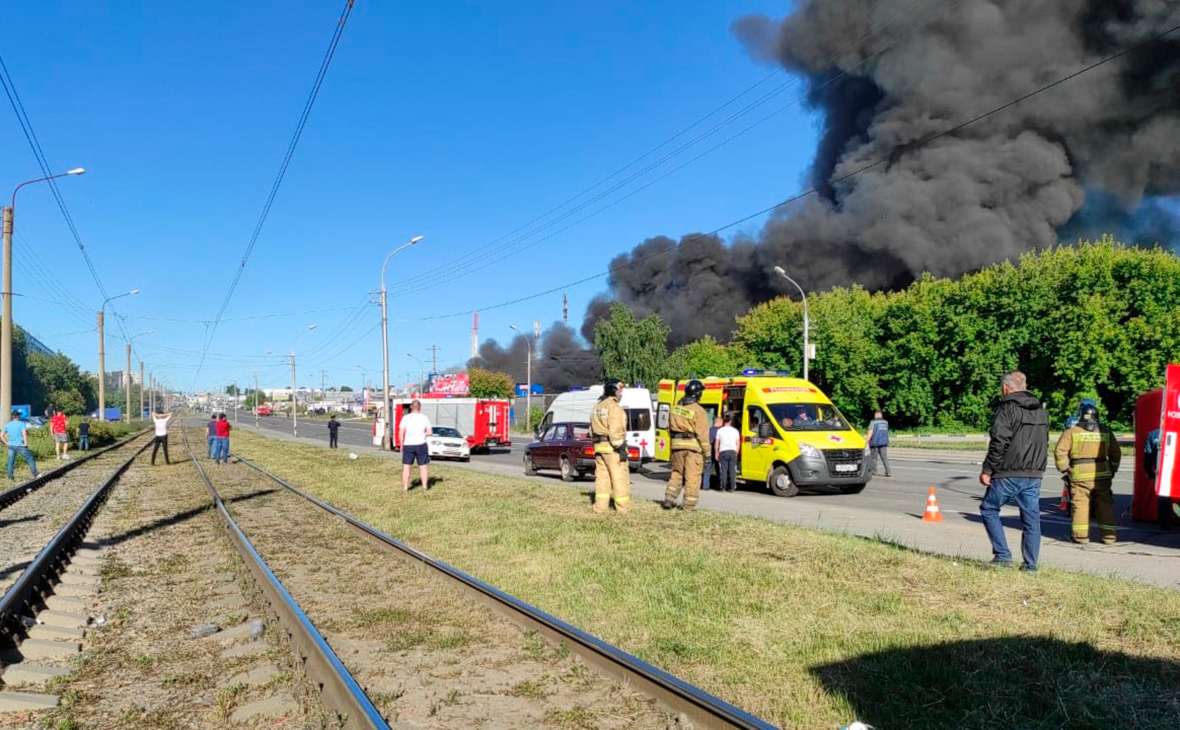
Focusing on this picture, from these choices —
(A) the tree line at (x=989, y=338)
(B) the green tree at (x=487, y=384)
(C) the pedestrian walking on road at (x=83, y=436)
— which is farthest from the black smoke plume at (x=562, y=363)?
(C) the pedestrian walking on road at (x=83, y=436)

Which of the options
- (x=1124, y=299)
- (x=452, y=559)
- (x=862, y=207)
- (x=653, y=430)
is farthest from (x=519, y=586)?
(x=862, y=207)

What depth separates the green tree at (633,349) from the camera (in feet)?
210

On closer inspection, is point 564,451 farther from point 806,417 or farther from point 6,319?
point 6,319

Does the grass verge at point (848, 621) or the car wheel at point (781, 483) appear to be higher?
the grass verge at point (848, 621)

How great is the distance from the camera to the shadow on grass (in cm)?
435

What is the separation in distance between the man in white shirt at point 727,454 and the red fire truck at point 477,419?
22886 mm

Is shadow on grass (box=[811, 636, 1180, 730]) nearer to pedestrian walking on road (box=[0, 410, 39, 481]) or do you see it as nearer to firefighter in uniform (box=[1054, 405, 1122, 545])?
firefighter in uniform (box=[1054, 405, 1122, 545])

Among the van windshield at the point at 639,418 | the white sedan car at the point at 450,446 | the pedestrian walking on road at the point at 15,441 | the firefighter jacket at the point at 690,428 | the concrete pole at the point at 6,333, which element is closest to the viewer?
the firefighter jacket at the point at 690,428

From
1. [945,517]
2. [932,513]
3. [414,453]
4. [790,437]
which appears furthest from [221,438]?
[932,513]

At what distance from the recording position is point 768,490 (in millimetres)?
18188

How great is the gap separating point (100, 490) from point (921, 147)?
217ft

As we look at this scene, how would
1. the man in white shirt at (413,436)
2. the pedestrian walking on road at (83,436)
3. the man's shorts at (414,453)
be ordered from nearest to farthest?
the man in white shirt at (413,436)
the man's shorts at (414,453)
the pedestrian walking on road at (83,436)

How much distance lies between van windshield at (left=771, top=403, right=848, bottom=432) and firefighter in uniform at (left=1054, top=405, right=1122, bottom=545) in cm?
698

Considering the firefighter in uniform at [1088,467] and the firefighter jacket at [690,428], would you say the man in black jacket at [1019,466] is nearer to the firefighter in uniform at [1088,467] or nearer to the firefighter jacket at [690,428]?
the firefighter in uniform at [1088,467]
